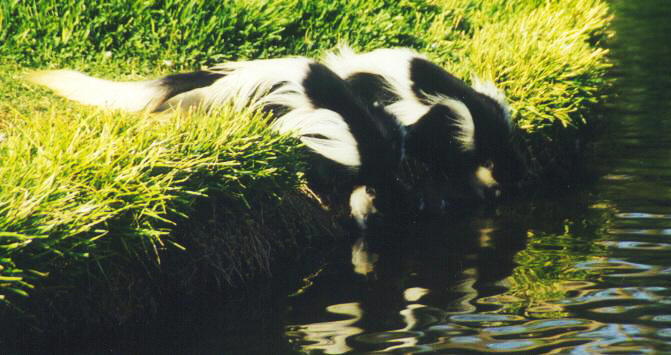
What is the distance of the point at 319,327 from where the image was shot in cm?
377

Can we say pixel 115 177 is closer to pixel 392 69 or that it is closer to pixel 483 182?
pixel 392 69

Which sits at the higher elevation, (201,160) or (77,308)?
(201,160)

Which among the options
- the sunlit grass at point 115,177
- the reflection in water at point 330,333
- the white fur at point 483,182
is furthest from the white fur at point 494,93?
the reflection in water at point 330,333

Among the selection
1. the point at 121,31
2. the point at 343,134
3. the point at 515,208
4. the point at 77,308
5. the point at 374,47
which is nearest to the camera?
the point at 77,308

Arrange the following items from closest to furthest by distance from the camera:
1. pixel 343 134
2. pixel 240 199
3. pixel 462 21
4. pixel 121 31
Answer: pixel 240 199 → pixel 343 134 → pixel 121 31 → pixel 462 21

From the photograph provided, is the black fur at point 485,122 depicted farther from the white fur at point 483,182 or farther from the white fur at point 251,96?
the white fur at point 251,96

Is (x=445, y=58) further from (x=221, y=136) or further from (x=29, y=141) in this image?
(x=29, y=141)

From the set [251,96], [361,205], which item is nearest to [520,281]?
[361,205]

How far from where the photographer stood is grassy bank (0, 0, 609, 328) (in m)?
3.65

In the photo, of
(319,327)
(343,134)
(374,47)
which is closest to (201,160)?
(319,327)

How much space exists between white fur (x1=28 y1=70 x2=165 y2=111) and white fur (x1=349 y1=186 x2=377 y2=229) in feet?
4.26

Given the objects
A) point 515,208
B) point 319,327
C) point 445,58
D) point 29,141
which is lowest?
point 319,327

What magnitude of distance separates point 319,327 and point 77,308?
40.4 inches

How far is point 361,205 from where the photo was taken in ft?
18.3
